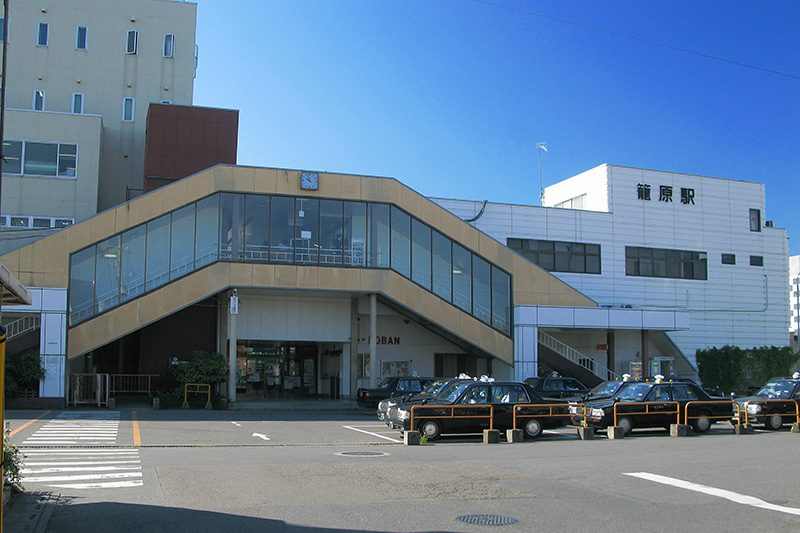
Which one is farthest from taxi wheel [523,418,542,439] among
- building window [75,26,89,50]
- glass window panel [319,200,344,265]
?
building window [75,26,89,50]

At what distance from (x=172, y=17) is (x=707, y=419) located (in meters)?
35.8

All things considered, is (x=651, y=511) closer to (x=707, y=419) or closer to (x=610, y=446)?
(x=610, y=446)

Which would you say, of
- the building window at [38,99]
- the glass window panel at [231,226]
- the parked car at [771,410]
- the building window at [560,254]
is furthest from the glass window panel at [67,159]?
the parked car at [771,410]

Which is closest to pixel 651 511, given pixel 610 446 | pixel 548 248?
pixel 610 446

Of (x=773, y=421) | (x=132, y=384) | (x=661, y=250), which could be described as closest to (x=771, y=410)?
(x=773, y=421)

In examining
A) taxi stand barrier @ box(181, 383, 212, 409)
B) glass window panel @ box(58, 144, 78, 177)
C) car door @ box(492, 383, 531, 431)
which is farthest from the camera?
glass window panel @ box(58, 144, 78, 177)

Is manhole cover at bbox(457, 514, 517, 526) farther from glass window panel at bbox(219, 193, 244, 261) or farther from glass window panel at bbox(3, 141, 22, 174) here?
glass window panel at bbox(3, 141, 22, 174)

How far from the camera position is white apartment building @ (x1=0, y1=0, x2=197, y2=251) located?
34.8 metres

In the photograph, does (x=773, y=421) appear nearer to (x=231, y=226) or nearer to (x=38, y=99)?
(x=231, y=226)

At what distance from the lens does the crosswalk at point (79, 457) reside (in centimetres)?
1109

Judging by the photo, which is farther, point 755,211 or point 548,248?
point 755,211

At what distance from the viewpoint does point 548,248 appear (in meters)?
39.2

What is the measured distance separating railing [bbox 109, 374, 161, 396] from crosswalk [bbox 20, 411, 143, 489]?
10320 millimetres

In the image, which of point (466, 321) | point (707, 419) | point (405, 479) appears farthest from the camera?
point (466, 321)
